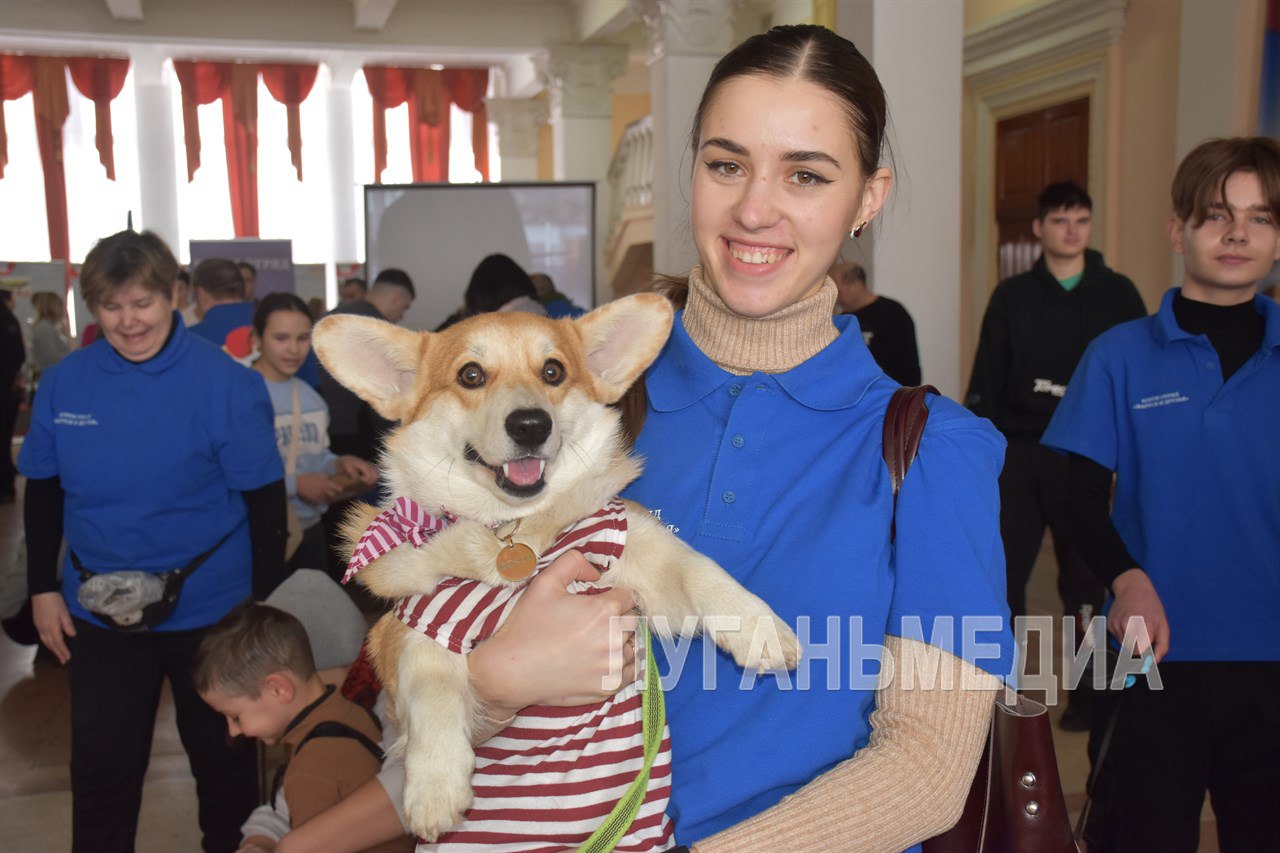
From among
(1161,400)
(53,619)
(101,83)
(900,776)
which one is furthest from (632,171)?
(900,776)

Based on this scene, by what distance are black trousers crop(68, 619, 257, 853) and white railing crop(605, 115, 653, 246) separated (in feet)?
34.6

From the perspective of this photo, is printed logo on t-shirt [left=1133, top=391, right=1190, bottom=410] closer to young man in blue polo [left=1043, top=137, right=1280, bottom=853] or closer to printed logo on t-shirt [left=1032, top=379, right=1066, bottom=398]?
young man in blue polo [left=1043, top=137, right=1280, bottom=853]

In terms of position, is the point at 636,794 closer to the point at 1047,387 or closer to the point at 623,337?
the point at 623,337

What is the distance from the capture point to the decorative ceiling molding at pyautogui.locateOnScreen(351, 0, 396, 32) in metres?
13.0

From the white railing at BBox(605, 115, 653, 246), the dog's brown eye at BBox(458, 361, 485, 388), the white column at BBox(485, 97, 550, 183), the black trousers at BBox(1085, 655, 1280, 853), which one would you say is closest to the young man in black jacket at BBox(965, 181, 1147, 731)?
the black trousers at BBox(1085, 655, 1280, 853)

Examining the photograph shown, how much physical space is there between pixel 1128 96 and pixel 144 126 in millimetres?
14871

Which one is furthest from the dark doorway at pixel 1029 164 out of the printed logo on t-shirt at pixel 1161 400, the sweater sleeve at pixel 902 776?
the sweater sleeve at pixel 902 776

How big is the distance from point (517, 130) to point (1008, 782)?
713 inches

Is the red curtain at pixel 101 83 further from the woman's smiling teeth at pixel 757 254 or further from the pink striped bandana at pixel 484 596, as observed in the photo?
the woman's smiling teeth at pixel 757 254

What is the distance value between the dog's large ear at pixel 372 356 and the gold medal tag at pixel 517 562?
437 millimetres

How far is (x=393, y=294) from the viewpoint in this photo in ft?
24.1

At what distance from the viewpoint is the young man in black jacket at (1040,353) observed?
4676mm

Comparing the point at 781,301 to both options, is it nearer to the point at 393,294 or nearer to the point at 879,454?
the point at 879,454

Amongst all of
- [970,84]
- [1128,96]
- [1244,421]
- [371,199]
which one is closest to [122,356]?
[1244,421]
